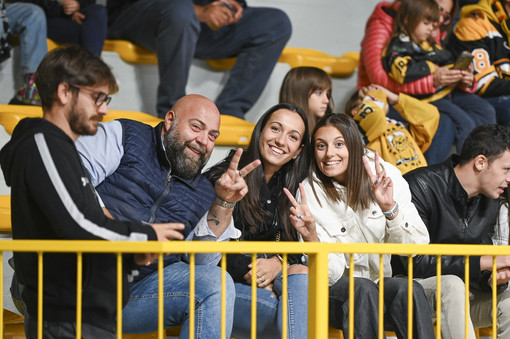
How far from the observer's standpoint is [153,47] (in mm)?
4426

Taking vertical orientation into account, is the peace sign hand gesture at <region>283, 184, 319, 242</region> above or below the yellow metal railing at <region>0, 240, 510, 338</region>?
below

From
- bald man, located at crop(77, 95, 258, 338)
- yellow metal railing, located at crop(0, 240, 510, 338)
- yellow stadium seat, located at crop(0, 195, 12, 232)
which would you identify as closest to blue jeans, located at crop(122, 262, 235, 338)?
bald man, located at crop(77, 95, 258, 338)

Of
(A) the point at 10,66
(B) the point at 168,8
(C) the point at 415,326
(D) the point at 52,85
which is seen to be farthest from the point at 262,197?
(A) the point at 10,66

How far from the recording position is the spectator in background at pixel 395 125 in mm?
4121

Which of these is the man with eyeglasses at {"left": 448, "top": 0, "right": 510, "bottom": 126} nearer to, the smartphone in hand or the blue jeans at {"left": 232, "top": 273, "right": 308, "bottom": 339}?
the smartphone in hand

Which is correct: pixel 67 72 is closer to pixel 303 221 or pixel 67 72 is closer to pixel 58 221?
pixel 58 221

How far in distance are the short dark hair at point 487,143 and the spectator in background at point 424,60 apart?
38.0 inches

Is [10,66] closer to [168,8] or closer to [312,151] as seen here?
[168,8]

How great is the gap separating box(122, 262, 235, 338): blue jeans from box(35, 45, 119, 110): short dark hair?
708 mm

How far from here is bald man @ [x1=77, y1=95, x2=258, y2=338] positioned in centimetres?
264

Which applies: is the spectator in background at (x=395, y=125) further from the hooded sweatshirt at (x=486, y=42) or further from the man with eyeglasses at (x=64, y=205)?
the man with eyeglasses at (x=64, y=205)

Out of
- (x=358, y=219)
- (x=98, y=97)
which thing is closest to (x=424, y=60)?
(x=358, y=219)

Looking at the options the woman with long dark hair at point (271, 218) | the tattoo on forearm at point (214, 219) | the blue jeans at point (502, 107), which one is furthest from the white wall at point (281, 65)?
the tattoo on forearm at point (214, 219)

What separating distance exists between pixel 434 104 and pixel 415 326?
81.0 inches
